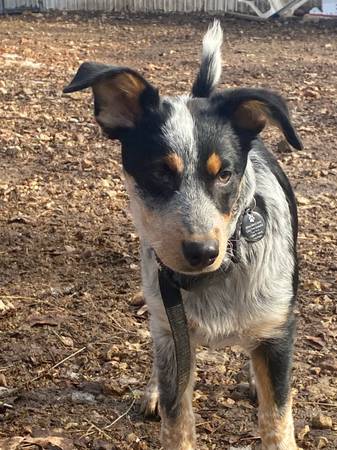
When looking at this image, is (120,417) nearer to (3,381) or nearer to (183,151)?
(3,381)

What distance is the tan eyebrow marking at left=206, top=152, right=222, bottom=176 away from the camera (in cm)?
297

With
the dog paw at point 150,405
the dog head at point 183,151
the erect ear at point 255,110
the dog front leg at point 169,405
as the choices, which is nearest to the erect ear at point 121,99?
the dog head at point 183,151

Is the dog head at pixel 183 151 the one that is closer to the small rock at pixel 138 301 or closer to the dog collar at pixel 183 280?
the dog collar at pixel 183 280

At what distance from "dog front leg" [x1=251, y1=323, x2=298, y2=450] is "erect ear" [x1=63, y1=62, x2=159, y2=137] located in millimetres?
1073

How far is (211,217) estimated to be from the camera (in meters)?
2.91

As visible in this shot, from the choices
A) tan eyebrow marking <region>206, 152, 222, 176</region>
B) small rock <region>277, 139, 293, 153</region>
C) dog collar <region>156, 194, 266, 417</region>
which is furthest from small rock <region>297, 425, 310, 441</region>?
small rock <region>277, 139, 293, 153</region>

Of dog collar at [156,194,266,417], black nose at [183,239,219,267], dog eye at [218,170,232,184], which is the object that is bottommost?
dog collar at [156,194,266,417]

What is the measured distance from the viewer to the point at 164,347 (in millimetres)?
3422

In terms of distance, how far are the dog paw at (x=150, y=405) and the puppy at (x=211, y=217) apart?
1.50ft

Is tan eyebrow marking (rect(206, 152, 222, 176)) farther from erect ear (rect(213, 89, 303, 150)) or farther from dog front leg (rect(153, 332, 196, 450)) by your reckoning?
dog front leg (rect(153, 332, 196, 450))

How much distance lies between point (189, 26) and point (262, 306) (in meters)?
13.4

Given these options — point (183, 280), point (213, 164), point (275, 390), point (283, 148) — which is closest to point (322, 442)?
point (275, 390)

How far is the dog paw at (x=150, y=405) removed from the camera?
390 centimetres

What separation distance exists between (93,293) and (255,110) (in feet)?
6.67
